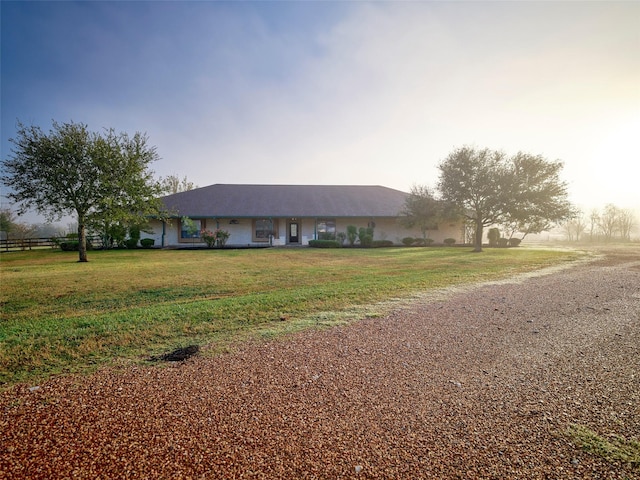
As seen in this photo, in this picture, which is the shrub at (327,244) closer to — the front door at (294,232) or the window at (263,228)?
the front door at (294,232)

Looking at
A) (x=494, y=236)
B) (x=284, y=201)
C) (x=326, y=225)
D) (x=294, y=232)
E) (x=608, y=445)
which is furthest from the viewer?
(x=284, y=201)

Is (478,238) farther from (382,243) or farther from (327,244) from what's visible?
(327,244)

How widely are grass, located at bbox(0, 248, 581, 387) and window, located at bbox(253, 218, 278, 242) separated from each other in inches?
534

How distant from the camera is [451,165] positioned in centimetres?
2134

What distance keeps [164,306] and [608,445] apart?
21.6 feet

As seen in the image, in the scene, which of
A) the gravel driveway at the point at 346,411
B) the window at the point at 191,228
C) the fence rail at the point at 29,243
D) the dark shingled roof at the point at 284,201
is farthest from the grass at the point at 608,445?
the fence rail at the point at 29,243

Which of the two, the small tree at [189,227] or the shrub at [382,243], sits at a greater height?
the small tree at [189,227]

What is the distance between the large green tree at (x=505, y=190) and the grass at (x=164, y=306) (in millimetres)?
11379

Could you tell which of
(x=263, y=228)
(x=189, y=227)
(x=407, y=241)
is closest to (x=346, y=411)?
(x=189, y=227)

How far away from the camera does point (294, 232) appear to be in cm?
2534

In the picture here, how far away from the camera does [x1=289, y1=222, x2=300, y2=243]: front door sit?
25.2 meters

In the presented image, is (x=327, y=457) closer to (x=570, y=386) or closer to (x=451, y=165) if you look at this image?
(x=570, y=386)

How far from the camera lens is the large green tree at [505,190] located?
19562 mm

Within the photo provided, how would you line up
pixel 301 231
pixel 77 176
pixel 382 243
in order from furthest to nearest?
pixel 301 231 < pixel 382 243 < pixel 77 176
